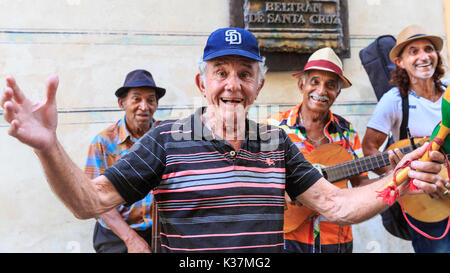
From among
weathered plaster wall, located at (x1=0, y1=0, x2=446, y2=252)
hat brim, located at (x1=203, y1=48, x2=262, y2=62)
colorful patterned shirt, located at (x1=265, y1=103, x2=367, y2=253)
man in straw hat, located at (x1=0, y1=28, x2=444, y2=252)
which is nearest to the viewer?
man in straw hat, located at (x1=0, y1=28, x2=444, y2=252)

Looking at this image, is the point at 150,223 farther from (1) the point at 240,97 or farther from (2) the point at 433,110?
(2) the point at 433,110

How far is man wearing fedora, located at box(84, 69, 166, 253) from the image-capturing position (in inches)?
125

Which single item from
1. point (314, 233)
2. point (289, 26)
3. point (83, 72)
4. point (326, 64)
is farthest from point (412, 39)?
point (83, 72)

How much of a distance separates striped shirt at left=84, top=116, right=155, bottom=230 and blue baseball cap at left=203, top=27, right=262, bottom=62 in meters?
1.50

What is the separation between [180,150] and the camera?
6.21 ft

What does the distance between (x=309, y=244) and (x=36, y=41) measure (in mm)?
3148

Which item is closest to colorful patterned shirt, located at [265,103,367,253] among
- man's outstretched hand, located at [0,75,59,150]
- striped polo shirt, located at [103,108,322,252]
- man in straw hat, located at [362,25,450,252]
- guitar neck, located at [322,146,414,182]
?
guitar neck, located at [322,146,414,182]

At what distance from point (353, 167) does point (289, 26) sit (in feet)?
6.32

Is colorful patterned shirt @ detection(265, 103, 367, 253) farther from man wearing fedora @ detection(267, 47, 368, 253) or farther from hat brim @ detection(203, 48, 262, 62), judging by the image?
hat brim @ detection(203, 48, 262, 62)

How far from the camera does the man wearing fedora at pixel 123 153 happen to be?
317 cm

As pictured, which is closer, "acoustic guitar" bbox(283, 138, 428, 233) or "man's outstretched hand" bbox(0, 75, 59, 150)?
"man's outstretched hand" bbox(0, 75, 59, 150)

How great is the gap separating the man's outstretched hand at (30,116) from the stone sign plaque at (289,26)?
335 centimetres

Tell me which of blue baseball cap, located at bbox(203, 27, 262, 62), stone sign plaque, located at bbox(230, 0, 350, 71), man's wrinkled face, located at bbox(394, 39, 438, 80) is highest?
stone sign plaque, located at bbox(230, 0, 350, 71)

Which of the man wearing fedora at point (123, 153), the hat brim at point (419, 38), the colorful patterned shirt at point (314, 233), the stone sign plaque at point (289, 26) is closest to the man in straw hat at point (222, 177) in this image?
the colorful patterned shirt at point (314, 233)
